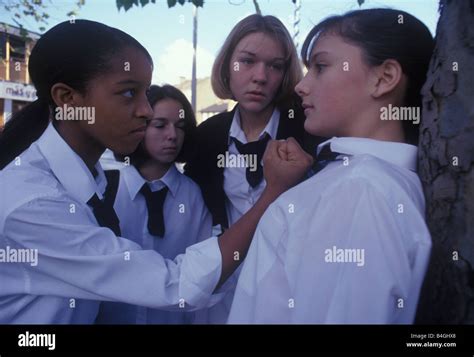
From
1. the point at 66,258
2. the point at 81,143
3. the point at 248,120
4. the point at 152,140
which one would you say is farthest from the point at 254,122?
the point at 66,258

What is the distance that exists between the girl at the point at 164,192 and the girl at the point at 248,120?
2.3 inches

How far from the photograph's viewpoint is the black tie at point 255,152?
1480mm

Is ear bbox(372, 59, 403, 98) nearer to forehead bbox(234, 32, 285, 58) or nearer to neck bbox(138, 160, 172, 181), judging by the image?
forehead bbox(234, 32, 285, 58)

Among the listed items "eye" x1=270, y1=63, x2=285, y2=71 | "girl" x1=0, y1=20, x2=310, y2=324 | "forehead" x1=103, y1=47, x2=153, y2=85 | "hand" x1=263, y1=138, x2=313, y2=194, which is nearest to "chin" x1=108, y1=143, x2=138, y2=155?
"girl" x1=0, y1=20, x2=310, y2=324

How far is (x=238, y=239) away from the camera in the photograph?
1.28m

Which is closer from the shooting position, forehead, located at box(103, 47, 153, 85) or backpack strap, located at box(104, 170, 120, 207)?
forehead, located at box(103, 47, 153, 85)

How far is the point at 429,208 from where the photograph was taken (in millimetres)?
1234

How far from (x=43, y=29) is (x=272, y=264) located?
3.42 feet

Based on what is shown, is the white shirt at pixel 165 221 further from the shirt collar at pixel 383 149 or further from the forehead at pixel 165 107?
the shirt collar at pixel 383 149

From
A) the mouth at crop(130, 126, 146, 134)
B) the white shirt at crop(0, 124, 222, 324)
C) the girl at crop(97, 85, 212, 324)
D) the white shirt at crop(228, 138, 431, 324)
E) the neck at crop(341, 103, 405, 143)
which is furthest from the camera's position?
the girl at crop(97, 85, 212, 324)

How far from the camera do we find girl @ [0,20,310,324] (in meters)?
1.20

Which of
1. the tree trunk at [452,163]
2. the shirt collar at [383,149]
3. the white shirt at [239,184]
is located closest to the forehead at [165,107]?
the white shirt at [239,184]

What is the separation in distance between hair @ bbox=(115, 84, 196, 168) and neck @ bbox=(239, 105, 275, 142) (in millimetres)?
184

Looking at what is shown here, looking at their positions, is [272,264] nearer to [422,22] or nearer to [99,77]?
[99,77]
